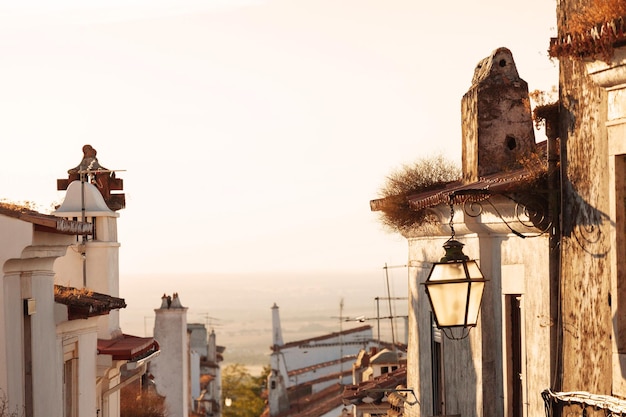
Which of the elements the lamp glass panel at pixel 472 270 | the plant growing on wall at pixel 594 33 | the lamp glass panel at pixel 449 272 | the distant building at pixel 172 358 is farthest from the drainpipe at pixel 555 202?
the distant building at pixel 172 358

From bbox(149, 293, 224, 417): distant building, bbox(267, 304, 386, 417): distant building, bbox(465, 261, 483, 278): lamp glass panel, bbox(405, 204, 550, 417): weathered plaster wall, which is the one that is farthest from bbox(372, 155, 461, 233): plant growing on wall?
bbox(267, 304, 386, 417): distant building

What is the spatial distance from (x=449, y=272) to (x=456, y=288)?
5.3 inches

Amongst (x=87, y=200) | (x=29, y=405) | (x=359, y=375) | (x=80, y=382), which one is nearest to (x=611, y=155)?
(x=29, y=405)

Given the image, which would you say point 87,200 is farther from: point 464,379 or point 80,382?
point 464,379

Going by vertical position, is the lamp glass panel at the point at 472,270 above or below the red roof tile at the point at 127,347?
above

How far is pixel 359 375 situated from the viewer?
3869 centimetres

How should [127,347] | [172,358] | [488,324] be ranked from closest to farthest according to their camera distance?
[488,324]
[127,347]
[172,358]

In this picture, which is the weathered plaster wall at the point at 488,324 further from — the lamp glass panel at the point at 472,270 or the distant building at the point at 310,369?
the distant building at the point at 310,369

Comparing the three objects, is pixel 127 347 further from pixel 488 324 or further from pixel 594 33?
pixel 594 33

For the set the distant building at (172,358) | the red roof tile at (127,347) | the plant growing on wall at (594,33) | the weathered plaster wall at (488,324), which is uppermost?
the plant growing on wall at (594,33)

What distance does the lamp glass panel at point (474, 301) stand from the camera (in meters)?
9.61

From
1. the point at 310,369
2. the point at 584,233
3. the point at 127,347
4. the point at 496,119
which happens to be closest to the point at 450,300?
the point at 584,233

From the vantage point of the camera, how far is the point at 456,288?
379 inches

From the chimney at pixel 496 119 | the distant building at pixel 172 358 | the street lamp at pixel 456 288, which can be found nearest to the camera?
the street lamp at pixel 456 288
